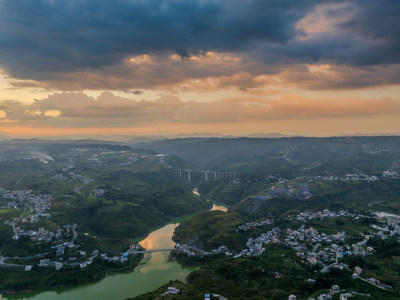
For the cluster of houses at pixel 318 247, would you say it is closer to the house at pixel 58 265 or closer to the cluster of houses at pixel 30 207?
the house at pixel 58 265

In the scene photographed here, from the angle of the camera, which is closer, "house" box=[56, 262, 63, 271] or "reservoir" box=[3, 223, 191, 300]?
"reservoir" box=[3, 223, 191, 300]

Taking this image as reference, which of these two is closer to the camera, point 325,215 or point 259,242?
point 259,242

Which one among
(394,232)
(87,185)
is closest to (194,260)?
(394,232)

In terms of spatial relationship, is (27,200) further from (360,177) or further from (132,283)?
(360,177)

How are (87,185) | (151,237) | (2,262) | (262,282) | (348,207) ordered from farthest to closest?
(87,185) → (348,207) → (151,237) → (2,262) → (262,282)

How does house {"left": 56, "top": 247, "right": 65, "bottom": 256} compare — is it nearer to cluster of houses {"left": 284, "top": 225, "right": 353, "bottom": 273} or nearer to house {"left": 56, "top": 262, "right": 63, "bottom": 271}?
house {"left": 56, "top": 262, "right": 63, "bottom": 271}

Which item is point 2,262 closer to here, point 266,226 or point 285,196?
point 266,226

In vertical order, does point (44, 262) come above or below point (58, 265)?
above

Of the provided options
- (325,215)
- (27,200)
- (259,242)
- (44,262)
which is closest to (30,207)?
(27,200)

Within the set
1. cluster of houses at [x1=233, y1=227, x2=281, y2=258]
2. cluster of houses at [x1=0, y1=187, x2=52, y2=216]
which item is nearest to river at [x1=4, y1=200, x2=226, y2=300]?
cluster of houses at [x1=233, y1=227, x2=281, y2=258]
